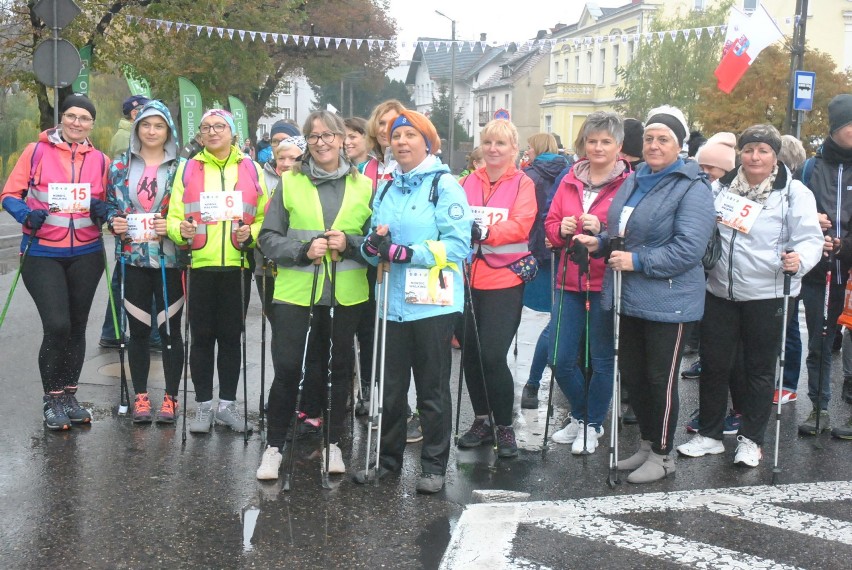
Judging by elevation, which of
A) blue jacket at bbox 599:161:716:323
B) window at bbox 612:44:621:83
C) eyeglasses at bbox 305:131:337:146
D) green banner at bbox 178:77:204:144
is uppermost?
window at bbox 612:44:621:83

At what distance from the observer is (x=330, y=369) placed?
226 inches

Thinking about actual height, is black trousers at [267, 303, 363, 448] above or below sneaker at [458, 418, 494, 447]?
above

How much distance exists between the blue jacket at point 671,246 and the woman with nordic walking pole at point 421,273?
1018 mm

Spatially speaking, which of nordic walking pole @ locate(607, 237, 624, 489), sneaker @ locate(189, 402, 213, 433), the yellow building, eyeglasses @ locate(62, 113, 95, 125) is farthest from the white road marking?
the yellow building

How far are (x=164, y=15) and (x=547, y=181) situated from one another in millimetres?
13424

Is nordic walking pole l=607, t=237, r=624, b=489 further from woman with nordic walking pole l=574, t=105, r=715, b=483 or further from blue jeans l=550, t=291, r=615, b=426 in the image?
blue jeans l=550, t=291, r=615, b=426

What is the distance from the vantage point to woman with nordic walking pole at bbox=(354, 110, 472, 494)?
17.1ft

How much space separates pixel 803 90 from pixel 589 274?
13367mm

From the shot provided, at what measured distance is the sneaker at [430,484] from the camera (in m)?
5.29

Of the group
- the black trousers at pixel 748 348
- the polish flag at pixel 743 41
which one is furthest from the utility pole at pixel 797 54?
the black trousers at pixel 748 348

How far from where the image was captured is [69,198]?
629 cm

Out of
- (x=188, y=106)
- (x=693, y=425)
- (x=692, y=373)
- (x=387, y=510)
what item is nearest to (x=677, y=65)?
(x=188, y=106)

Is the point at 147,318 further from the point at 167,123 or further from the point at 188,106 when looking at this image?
the point at 188,106

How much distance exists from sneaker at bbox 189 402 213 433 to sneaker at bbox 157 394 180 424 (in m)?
0.14
